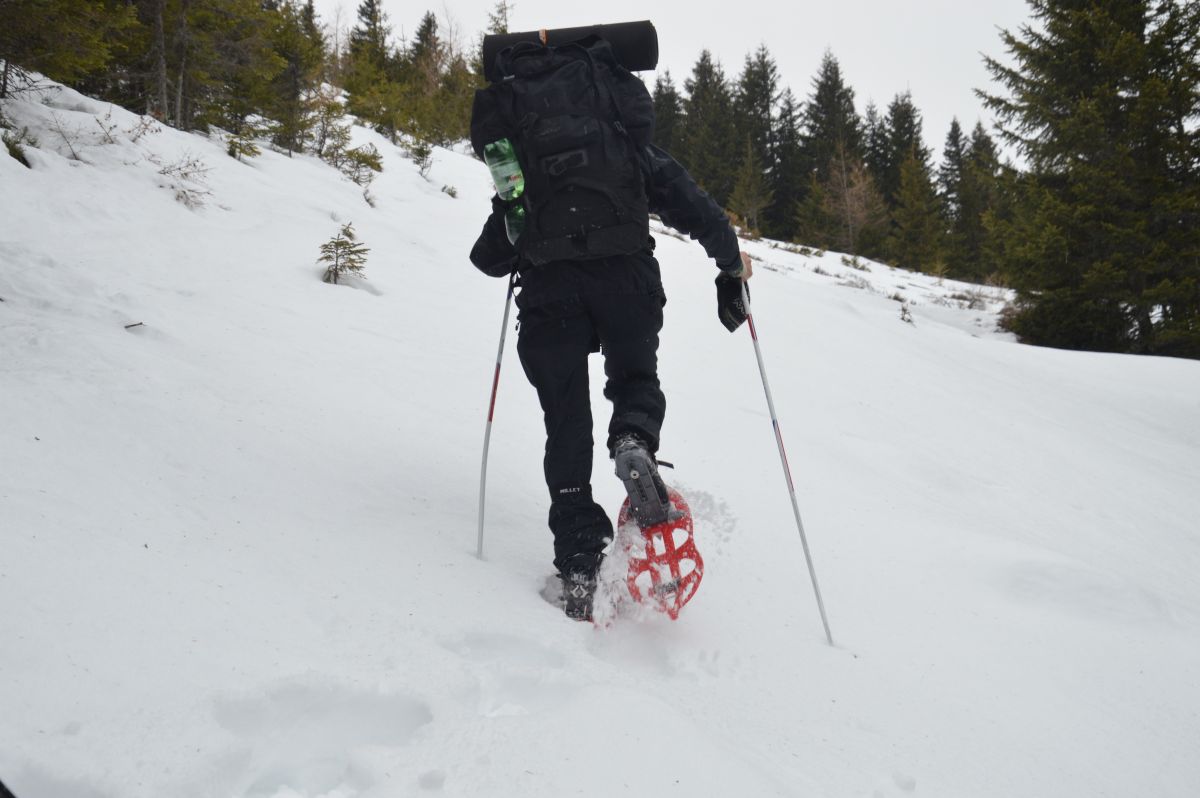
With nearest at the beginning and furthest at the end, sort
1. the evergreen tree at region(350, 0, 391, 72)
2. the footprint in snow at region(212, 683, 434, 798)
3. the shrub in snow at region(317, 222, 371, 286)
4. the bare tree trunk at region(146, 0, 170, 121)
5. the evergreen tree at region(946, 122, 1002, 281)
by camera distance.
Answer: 1. the footprint in snow at region(212, 683, 434, 798)
2. the shrub in snow at region(317, 222, 371, 286)
3. the bare tree trunk at region(146, 0, 170, 121)
4. the evergreen tree at region(350, 0, 391, 72)
5. the evergreen tree at region(946, 122, 1002, 281)

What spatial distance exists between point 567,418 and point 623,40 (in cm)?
146

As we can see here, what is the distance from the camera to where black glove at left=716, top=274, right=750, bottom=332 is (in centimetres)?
270

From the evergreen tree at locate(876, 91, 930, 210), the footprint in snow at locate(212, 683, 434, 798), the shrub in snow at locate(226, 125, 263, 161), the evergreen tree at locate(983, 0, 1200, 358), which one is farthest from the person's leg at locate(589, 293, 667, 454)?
the evergreen tree at locate(876, 91, 930, 210)

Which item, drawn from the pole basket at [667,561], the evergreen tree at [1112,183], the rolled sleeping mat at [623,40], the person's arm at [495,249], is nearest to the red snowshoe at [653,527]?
the pole basket at [667,561]

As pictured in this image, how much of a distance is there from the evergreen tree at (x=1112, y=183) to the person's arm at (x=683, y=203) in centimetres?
1221

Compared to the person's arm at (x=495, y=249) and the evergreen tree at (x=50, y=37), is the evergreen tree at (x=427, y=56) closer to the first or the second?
the evergreen tree at (x=50, y=37)

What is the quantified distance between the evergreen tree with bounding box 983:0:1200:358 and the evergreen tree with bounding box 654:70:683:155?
96.0ft

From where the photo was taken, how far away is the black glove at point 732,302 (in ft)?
8.84

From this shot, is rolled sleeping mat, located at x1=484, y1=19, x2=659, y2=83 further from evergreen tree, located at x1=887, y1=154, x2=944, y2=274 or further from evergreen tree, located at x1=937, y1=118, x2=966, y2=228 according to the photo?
evergreen tree, located at x1=937, y1=118, x2=966, y2=228

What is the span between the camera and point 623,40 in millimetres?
2494

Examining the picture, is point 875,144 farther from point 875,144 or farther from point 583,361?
point 583,361

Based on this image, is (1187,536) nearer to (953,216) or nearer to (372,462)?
(372,462)

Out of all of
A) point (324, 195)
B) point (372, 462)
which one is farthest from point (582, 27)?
point (324, 195)

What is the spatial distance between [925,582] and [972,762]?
1292 mm
